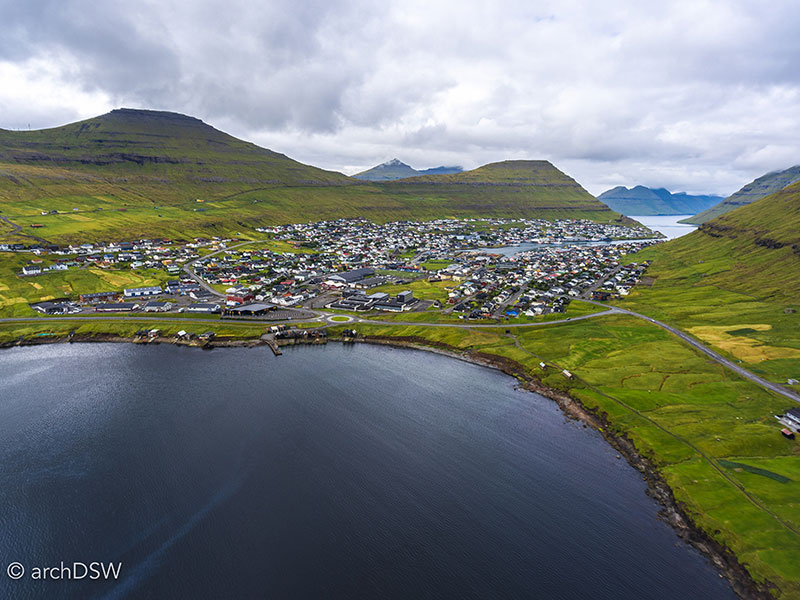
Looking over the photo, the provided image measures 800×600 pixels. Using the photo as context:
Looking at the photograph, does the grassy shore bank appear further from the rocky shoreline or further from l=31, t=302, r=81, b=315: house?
l=31, t=302, r=81, b=315: house


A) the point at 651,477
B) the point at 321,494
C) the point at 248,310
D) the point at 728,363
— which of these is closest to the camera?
the point at 321,494

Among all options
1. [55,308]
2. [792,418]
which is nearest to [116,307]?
[55,308]

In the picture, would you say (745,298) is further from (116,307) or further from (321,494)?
(116,307)

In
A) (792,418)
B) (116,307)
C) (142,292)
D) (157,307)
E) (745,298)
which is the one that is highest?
(745,298)

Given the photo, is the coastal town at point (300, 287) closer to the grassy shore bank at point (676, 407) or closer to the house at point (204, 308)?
the house at point (204, 308)

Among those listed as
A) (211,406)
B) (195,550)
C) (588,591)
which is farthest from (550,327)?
(195,550)

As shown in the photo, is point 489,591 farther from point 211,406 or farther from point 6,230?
point 6,230
